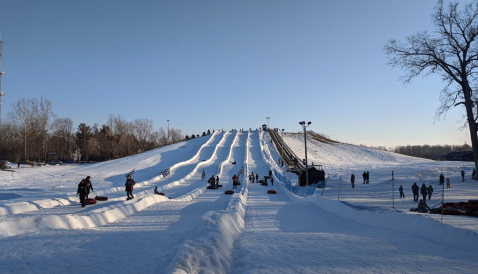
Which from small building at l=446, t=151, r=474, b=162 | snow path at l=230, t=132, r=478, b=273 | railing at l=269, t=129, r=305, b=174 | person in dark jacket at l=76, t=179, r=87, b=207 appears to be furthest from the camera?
small building at l=446, t=151, r=474, b=162

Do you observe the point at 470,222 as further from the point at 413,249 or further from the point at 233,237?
the point at 233,237

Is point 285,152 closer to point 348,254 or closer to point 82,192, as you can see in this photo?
point 82,192

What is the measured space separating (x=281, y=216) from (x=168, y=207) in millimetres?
5641

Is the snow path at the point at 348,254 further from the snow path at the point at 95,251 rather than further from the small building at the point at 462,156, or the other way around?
the small building at the point at 462,156

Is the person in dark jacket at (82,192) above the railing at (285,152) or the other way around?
the other way around

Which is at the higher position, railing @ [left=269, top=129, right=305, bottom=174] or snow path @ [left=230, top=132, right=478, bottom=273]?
railing @ [left=269, top=129, right=305, bottom=174]

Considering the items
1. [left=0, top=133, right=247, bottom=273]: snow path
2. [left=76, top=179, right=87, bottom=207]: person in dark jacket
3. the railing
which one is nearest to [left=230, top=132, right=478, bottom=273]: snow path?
[left=0, top=133, right=247, bottom=273]: snow path

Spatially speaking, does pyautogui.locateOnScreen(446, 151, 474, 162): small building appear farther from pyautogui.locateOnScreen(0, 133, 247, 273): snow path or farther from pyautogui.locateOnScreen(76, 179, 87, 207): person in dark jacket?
pyautogui.locateOnScreen(76, 179, 87, 207): person in dark jacket

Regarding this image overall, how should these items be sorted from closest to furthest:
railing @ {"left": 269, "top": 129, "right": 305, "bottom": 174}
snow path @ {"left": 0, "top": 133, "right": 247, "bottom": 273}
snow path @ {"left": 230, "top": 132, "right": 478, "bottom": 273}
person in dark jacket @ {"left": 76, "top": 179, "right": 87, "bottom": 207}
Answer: snow path @ {"left": 0, "top": 133, "right": 247, "bottom": 273}, snow path @ {"left": 230, "top": 132, "right": 478, "bottom": 273}, person in dark jacket @ {"left": 76, "top": 179, "right": 87, "bottom": 207}, railing @ {"left": 269, "top": 129, "right": 305, "bottom": 174}

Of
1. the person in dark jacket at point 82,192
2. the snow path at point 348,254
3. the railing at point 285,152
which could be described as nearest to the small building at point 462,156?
the railing at point 285,152

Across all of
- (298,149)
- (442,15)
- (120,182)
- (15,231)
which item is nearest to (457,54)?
(442,15)

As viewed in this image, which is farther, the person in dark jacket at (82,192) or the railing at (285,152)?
the railing at (285,152)

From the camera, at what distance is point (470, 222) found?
9836 millimetres

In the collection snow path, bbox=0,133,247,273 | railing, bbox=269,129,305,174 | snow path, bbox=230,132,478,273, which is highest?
railing, bbox=269,129,305,174
